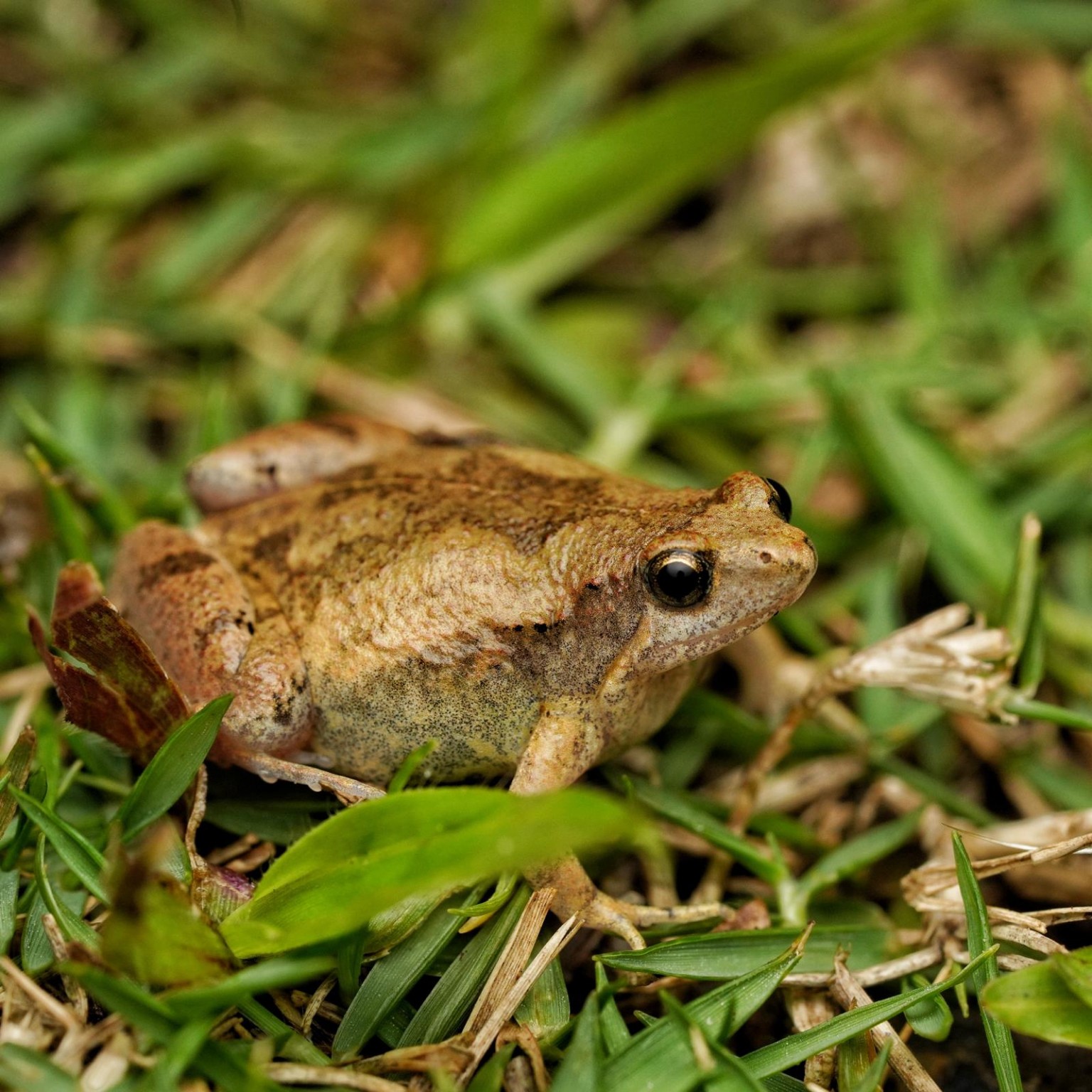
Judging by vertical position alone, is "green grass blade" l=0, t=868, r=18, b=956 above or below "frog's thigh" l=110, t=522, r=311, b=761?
below

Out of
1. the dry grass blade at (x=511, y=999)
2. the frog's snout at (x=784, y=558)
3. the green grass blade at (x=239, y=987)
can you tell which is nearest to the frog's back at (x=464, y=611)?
the frog's snout at (x=784, y=558)

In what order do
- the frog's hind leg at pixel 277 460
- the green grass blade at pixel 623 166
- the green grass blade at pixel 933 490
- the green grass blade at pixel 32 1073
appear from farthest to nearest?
1. the green grass blade at pixel 623 166
2. the green grass blade at pixel 933 490
3. the frog's hind leg at pixel 277 460
4. the green grass blade at pixel 32 1073

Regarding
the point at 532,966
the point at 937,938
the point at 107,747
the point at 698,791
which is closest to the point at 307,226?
the point at 107,747

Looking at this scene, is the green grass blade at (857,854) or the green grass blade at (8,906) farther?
the green grass blade at (857,854)

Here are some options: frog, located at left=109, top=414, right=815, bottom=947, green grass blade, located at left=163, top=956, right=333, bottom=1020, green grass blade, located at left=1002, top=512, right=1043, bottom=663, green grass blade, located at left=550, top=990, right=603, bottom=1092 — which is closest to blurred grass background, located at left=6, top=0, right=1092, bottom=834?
green grass blade, located at left=1002, top=512, right=1043, bottom=663

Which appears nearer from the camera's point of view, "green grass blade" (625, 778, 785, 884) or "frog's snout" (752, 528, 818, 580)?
"frog's snout" (752, 528, 818, 580)

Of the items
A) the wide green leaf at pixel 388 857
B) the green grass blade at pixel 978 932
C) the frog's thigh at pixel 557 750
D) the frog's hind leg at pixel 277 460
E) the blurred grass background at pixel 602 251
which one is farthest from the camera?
the blurred grass background at pixel 602 251

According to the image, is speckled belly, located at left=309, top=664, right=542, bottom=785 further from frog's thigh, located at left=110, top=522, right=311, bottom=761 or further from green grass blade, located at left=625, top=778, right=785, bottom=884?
green grass blade, located at left=625, top=778, right=785, bottom=884

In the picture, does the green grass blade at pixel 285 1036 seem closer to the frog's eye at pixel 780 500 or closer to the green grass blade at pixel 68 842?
the green grass blade at pixel 68 842

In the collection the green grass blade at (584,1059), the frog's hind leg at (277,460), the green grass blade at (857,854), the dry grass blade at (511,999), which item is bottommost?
the green grass blade at (857,854)
